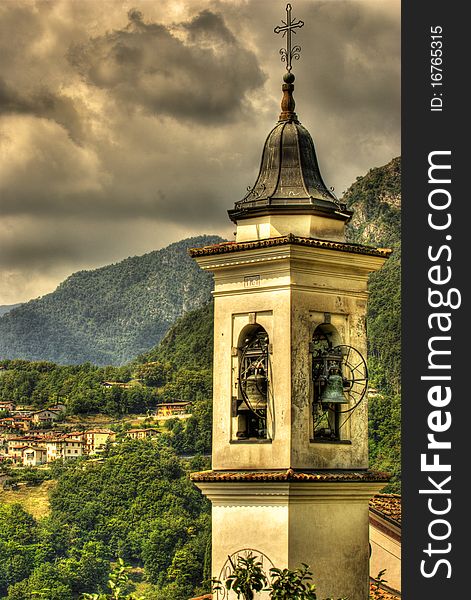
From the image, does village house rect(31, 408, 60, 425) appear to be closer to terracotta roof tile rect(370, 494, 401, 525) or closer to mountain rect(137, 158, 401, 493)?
mountain rect(137, 158, 401, 493)

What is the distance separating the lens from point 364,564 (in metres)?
19.1

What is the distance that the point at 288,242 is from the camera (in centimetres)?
1864

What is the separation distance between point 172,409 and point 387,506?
433ft

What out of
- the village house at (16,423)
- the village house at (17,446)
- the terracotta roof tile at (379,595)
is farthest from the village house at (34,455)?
the terracotta roof tile at (379,595)

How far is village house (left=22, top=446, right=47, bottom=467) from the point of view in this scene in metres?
160

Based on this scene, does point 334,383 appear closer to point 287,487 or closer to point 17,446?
point 287,487

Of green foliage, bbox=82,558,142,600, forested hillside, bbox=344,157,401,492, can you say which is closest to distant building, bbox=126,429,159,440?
forested hillside, bbox=344,157,401,492

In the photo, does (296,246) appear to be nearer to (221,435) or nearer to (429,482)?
(221,435)

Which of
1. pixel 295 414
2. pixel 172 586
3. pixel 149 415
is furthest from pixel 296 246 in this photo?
pixel 149 415

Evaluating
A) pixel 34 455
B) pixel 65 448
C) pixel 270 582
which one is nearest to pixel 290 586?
pixel 270 582

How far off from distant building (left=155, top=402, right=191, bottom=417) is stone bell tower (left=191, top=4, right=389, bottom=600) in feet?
458

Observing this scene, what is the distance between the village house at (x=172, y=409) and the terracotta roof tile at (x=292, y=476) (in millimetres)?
139839

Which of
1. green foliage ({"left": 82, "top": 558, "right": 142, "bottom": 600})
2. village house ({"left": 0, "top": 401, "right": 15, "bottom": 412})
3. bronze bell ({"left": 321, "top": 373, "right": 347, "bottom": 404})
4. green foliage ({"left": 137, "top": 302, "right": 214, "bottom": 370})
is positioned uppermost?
green foliage ({"left": 137, "top": 302, "right": 214, "bottom": 370})

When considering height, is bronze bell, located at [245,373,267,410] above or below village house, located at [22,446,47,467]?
below
